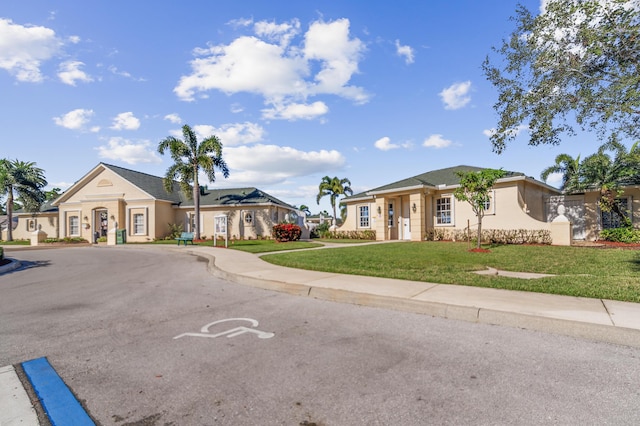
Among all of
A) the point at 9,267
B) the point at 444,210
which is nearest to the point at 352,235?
the point at 444,210

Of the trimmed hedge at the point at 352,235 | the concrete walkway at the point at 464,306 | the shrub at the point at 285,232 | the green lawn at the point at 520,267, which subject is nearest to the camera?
the concrete walkway at the point at 464,306

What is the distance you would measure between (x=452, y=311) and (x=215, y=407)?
3891 mm

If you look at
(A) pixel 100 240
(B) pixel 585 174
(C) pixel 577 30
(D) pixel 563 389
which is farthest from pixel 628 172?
(A) pixel 100 240

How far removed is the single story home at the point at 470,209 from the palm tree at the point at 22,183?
32.8 m

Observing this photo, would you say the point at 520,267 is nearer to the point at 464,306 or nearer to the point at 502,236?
the point at 464,306

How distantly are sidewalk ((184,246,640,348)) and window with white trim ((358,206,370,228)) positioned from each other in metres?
17.2

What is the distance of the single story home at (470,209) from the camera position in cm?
1794

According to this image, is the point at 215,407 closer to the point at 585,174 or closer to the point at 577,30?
the point at 577,30

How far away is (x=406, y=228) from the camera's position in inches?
893

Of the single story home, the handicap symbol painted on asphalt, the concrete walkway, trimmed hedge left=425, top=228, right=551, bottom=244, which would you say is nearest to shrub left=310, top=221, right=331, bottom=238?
the single story home

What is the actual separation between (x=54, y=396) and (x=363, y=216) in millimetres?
23484

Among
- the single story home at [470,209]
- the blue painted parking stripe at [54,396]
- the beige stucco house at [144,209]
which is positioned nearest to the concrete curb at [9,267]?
the blue painted parking stripe at [54,396]

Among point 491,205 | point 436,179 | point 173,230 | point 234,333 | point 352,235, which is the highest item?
point 436,179

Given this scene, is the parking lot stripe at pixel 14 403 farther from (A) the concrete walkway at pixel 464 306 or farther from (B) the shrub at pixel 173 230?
(B) the shrub at pixel 173 230
